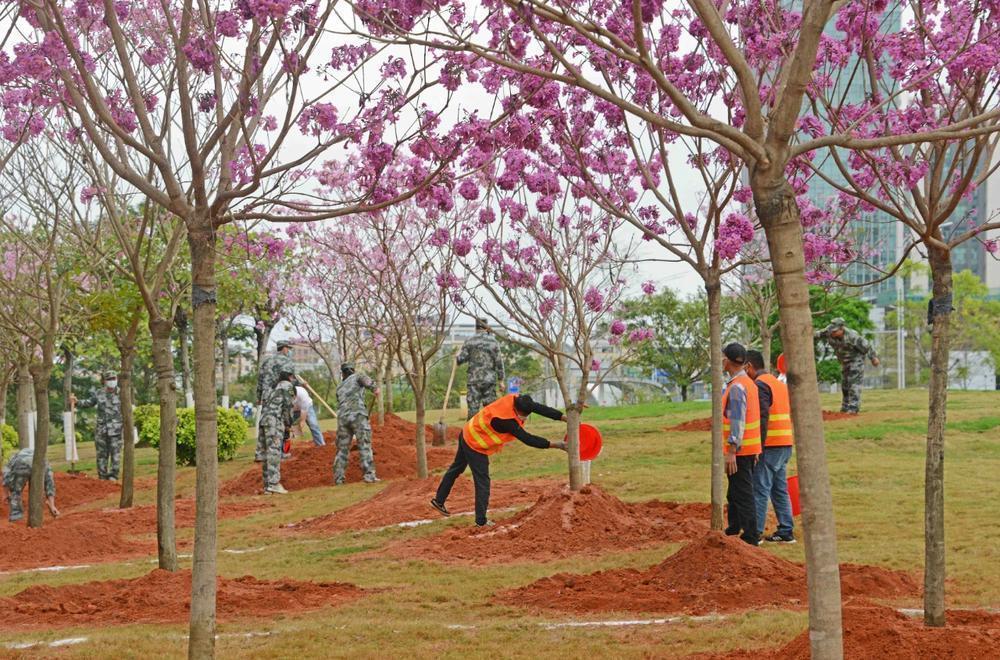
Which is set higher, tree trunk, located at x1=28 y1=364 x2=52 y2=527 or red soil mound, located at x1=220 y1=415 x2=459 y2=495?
tree trunk, located at x1=28 y1=364 x2=52 y2=527

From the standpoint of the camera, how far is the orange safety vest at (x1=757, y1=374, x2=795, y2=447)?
10.1 m

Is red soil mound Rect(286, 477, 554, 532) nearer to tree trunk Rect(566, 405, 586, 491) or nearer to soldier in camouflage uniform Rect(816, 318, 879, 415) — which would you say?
tree trunk Rect(566, 405, 586, 491)

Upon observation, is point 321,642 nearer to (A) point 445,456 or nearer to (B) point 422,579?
(B) point 422,579

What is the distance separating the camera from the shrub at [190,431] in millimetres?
22672

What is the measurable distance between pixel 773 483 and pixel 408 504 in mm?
4828

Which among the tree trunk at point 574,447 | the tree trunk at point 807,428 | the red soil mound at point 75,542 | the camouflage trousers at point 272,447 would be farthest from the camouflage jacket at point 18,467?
the tree trunk at point 807,428

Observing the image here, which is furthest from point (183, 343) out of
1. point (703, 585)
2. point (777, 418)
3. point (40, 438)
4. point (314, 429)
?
point (703, 585)

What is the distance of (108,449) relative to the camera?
70.9ft

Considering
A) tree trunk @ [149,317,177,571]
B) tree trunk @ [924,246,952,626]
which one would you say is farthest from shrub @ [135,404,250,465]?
tree trunk @ [924,246,952,626]

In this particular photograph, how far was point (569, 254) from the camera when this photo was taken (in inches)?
444

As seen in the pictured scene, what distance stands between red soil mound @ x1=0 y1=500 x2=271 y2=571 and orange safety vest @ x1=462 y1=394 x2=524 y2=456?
3948 mm

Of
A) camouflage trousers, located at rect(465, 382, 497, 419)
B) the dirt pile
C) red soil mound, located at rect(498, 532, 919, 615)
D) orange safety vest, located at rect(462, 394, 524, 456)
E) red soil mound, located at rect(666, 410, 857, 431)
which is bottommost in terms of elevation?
red soil mound, located at rect(498, 532, 919, 615)

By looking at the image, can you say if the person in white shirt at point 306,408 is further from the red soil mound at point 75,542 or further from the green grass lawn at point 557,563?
the red soil mound at point 75,542

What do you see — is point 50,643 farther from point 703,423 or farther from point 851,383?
point 851,383
